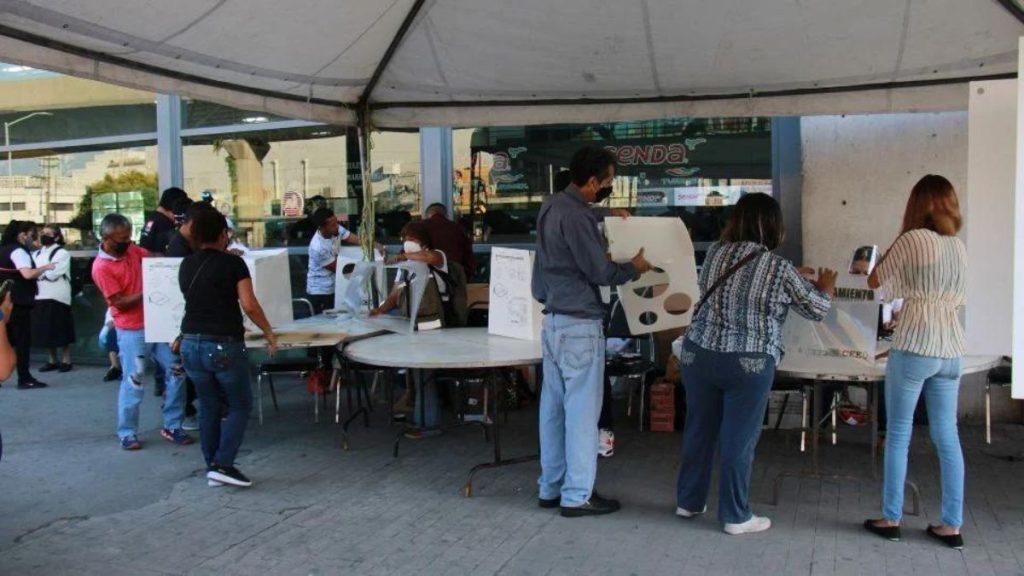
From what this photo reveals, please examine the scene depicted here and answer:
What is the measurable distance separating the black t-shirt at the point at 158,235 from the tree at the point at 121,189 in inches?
132

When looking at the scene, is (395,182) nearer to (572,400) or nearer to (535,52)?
(535,52)

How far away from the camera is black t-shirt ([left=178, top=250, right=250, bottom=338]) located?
15.5 ft

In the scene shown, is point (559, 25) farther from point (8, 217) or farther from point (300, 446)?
point (8, 217)

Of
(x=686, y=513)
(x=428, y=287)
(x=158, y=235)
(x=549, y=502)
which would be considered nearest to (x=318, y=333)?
(x=428, y=287)

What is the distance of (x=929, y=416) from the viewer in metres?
3.92

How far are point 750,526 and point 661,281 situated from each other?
54.8 inches

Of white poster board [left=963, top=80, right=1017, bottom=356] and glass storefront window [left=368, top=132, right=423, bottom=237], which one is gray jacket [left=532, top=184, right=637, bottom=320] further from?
glass storefront window [left=368, top=132, right=423, bottom=237]

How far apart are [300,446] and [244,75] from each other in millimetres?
2493

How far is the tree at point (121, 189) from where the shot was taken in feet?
32.4

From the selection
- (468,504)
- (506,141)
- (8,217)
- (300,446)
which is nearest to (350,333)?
(300,446)

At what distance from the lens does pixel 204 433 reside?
5039mm

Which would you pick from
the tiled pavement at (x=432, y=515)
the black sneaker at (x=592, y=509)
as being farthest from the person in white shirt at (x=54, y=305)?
the black sneaker at (x=592, y=509)

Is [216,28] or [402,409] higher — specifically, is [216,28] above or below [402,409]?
above

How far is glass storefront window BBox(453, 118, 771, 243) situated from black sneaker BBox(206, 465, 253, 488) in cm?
400
